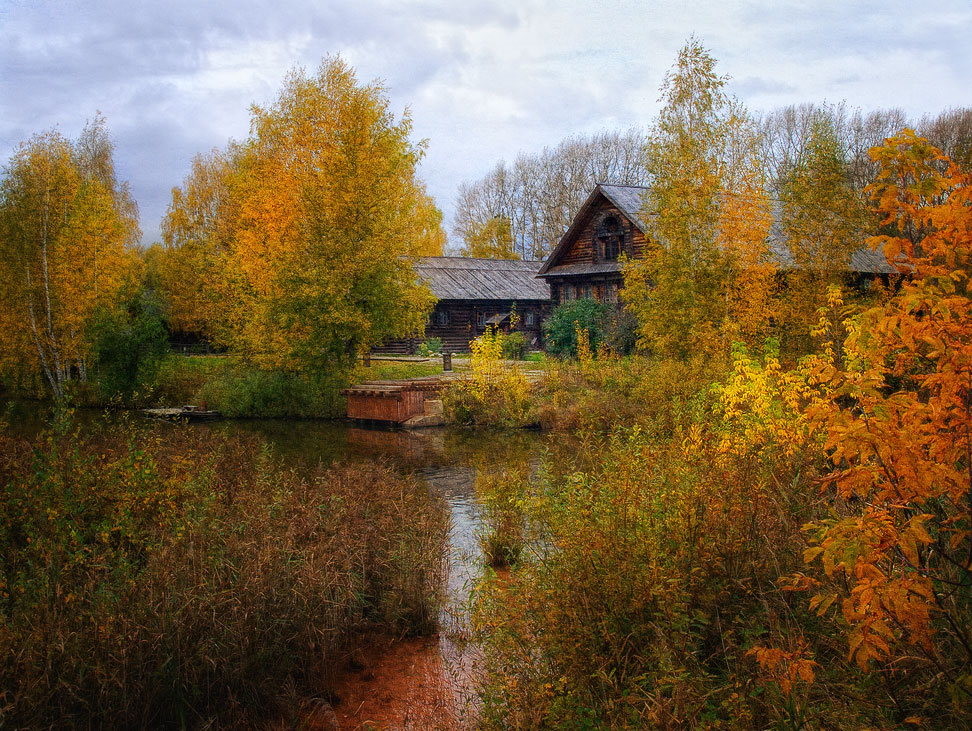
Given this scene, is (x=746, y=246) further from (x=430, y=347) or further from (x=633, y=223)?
(x=430, y=347)

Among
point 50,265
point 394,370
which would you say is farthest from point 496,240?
point 50,265

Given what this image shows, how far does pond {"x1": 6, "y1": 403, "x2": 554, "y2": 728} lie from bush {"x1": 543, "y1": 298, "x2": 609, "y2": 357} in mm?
8503

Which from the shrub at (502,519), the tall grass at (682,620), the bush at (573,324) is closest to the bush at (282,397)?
the bush at (573,324)

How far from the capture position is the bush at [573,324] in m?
27.5

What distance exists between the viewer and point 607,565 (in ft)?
16.9

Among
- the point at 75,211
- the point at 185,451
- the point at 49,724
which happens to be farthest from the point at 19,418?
the point at 49,724

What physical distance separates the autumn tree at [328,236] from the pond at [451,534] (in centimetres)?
304

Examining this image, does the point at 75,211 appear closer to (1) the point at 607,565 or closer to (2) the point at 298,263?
(2) the point at 298,263

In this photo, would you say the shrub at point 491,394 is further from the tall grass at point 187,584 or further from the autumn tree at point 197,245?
the autumn tree at point 197,245

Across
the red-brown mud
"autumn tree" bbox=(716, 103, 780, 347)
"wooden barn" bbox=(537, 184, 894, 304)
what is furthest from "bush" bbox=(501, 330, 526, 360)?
the red-brown mud

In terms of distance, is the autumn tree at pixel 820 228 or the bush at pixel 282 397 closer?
the autumn tree at pixel 820 228

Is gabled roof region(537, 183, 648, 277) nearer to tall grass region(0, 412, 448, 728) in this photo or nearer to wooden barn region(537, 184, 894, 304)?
wooden barn region(537, 184, 894, 304)

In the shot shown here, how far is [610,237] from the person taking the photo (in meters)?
31.5

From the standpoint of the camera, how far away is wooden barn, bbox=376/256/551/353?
39406 millimetres
